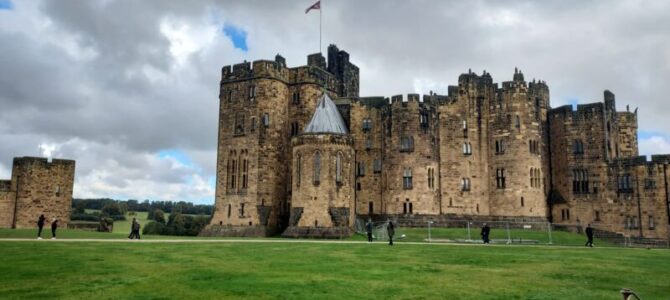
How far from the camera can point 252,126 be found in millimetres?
55812

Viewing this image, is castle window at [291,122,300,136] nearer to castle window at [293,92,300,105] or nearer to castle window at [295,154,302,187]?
castle window at [293,92,300,105]

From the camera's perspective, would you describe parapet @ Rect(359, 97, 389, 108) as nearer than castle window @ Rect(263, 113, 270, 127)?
No

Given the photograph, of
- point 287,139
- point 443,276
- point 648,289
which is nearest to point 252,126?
point 287,139

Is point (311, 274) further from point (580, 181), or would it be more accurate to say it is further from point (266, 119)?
point (580, 181)

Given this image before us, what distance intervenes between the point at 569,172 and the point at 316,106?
28.3m

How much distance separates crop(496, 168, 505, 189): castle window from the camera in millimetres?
56987

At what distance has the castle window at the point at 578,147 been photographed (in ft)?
191

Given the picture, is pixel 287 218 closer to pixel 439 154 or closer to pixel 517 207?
pixel 439 154

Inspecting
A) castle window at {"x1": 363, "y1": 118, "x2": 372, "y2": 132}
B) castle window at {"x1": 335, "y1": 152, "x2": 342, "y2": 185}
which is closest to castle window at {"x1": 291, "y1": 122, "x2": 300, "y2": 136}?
castle window at {"x1": 363, "y1": 118, "x2": 372, "y2": 132}

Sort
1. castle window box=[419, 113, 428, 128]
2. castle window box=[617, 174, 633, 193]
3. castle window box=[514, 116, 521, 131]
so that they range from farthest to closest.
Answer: castle window box=[419, 113, 428, 128] < castle window box=[514, 116, 521, 131] < castle window box=[617, 174, 633, 193]

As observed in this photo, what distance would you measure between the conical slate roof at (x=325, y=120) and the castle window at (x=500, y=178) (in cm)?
1687

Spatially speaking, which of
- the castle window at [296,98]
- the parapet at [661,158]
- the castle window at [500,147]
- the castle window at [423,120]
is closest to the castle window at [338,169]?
the castle window at [296,98]

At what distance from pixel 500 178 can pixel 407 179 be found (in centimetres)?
997

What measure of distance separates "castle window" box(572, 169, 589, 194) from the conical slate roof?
25201 millimetres
